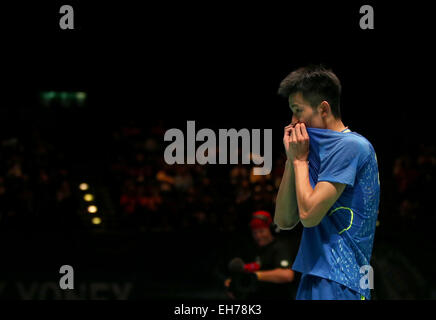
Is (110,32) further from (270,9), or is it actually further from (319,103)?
(319,103)

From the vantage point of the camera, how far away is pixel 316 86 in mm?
2621

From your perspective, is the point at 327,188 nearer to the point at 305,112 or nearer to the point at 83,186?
the point at 305,112

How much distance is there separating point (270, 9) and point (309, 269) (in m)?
7.14

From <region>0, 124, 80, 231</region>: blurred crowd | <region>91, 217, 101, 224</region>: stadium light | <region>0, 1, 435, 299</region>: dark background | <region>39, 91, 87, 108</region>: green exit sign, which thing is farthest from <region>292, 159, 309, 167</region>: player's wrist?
<region>39, 91, 87, 108</region>: green exit sign

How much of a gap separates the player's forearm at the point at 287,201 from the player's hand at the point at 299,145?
8 centimetres

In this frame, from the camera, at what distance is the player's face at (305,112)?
2.65 meters

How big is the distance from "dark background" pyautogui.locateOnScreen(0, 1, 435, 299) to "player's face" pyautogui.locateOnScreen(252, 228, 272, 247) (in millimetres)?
982

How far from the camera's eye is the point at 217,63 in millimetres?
11312

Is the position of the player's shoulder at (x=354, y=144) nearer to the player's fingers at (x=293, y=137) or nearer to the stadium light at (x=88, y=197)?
the player's fingers at (x=293, y=137)

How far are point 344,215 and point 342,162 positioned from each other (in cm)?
23

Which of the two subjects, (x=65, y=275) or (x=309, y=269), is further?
(x=65, y=275)

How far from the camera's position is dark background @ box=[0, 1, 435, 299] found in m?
8.47

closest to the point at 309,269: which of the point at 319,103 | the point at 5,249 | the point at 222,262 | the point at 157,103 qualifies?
the point at 319,103

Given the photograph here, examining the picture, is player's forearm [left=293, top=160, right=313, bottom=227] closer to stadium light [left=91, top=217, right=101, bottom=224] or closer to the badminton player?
the badminton player
